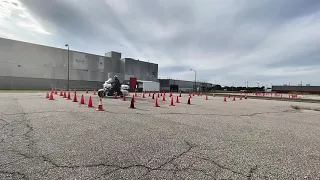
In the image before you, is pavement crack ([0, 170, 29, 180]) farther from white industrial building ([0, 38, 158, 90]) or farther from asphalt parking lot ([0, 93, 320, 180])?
white industrial building ([0, 38, 158, 90])

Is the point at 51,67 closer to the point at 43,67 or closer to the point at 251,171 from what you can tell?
the point at 43,67

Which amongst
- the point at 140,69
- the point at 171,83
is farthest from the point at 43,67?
the point at 171,83

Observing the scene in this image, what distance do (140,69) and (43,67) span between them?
3065 centimetres

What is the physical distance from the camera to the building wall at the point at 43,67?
→ 41.3 metres

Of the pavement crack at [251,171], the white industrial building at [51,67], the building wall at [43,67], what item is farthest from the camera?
the white industrial building at [51,67]

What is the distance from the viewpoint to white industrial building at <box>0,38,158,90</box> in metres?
41.5

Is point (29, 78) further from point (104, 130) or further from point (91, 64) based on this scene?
point (104, 130)

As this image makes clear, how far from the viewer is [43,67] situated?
4597 cm

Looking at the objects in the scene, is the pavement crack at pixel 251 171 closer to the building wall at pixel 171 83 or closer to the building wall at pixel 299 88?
the building wall at pixel 171 83

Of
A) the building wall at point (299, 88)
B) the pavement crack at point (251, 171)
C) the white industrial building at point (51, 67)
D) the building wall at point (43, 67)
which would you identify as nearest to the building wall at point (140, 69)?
the white industrial building at point (51, 67)

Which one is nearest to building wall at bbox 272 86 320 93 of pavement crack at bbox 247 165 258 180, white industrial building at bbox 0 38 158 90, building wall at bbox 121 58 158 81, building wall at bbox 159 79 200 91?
building wall at bbox 159 79 200 91

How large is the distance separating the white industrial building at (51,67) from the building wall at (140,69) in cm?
34

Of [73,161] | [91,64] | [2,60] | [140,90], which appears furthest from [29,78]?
[73,161]

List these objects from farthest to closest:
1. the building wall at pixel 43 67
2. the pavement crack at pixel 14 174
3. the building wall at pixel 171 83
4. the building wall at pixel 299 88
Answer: the building wall at pixel 299 88, the building wall at pixel 171 83, the building wall at pixel 43 67, the pavement crack at pixel 14 174
